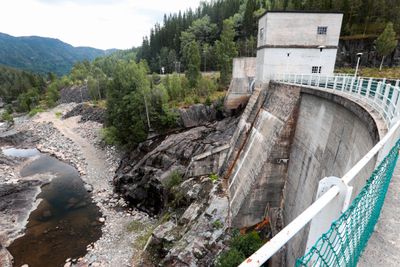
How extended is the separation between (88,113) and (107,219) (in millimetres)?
37613

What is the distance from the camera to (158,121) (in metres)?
29.6

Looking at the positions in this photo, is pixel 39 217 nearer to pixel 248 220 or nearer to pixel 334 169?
pixel 248 220

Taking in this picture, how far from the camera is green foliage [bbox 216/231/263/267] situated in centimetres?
1092

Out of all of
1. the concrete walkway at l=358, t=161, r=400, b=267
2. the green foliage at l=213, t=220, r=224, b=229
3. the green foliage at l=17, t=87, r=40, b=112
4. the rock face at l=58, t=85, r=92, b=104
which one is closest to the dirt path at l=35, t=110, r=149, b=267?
the green foliage at l=213, t=220, r=224, b=229

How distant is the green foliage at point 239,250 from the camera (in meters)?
10.9

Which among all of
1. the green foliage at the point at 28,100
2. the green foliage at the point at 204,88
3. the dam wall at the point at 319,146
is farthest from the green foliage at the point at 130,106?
the green foliage at the point at 28,100

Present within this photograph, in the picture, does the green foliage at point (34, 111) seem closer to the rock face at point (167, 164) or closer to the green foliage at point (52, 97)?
the green foliage at point (52, 97)

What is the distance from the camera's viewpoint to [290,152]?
1505 centimetres

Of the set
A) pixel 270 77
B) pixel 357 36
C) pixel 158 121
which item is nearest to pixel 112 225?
pixel 158 121

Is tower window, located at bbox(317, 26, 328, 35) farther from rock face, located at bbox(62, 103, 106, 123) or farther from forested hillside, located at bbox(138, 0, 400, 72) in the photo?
rock face, located at bbox(62, 103, 106, 123)

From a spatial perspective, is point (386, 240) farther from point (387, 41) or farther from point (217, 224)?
point (387, 41)

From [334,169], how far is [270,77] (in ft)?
41.5

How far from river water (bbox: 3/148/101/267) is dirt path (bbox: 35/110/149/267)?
0.81 m

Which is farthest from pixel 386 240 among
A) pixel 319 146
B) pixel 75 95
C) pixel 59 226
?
pixel 75 95
